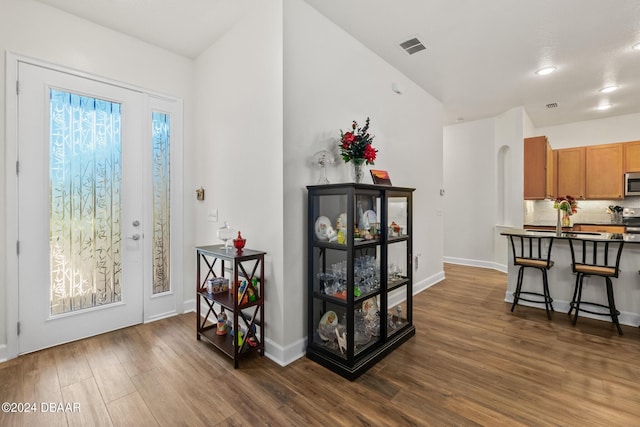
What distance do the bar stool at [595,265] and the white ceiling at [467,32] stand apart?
2.21 m

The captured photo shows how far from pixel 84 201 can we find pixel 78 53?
4.65 feet

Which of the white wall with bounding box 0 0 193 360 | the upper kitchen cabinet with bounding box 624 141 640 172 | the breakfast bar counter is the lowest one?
the breakfast bar counter

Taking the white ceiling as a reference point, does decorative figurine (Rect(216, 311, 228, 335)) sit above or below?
below

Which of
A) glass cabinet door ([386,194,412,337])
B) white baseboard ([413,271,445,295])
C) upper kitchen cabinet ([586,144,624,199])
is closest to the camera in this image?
glass cabinet door ([386,194,412,337])

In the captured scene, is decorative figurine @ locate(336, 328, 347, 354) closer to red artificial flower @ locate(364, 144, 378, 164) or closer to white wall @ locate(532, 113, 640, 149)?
red artificial flower @ locate(364, 144, 378, 164)

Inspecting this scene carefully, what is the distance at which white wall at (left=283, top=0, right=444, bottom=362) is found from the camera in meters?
2.43

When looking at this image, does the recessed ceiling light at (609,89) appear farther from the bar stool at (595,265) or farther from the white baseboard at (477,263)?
the white baseboard at (477,263)

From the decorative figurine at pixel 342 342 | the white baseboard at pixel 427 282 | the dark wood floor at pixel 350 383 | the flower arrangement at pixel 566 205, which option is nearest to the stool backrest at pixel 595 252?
the flower arrangement at pixel 566 205

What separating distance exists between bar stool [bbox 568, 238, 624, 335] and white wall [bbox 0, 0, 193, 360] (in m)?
4.66

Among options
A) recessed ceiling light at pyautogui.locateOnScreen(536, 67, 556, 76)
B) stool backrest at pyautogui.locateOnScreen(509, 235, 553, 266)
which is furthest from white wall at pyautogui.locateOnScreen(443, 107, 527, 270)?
stool backrest at pyautogui.locateOnScreen(509, 235, 553, 266)

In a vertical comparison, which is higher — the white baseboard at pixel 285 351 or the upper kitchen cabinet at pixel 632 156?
the upper kitchen cabinet at pixel 632 156

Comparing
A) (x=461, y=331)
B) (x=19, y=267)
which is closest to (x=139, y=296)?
(x=19, y=267)

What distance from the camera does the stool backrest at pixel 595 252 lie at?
322cm

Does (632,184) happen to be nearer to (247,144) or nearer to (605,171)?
(605,171)
